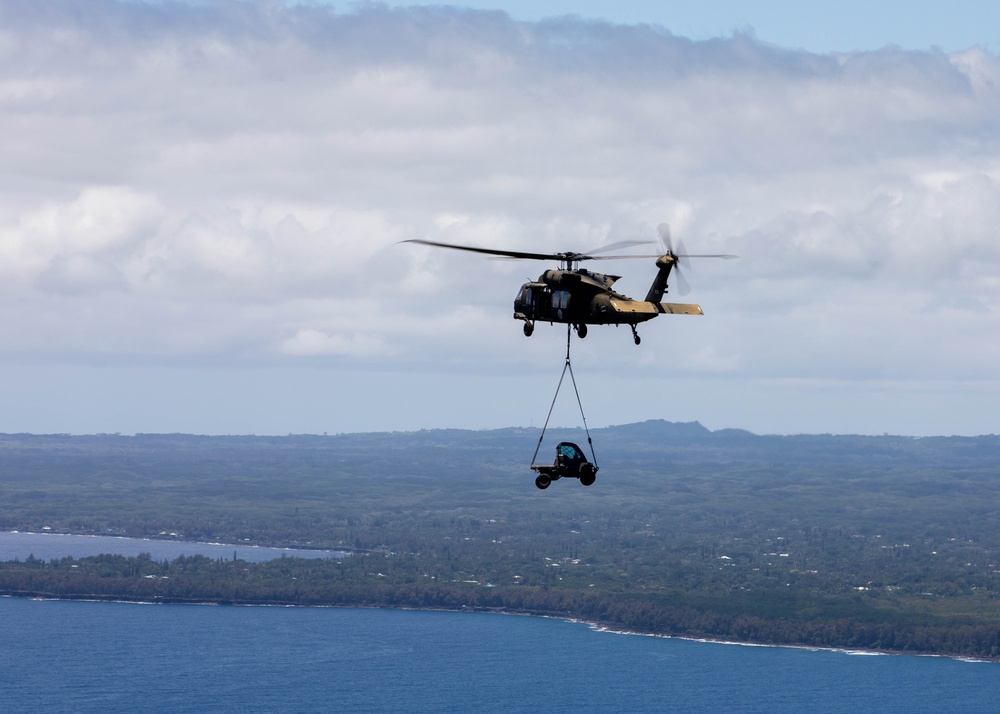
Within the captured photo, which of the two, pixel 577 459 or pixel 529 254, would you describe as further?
pixel 577 459

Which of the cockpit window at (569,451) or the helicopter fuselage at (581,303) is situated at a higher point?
the helicopter fuselage at (581,303)

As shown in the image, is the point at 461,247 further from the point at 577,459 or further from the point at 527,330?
the point at 577,459

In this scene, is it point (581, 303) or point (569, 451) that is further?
point (569, 451)

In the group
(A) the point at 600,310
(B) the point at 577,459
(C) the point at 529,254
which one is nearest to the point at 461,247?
(C) the point at 529,254

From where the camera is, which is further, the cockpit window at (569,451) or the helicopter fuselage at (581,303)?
the cockpit window at (569,451)

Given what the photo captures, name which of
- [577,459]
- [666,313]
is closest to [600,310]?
[666,313]

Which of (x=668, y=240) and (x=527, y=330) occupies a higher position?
(x=668, y=240)

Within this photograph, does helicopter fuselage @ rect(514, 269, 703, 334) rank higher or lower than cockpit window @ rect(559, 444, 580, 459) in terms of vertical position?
higher

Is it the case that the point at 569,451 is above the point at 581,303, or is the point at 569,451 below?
below

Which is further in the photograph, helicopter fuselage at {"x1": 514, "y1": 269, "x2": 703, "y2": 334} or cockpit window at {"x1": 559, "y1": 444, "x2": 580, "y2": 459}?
cockpit window at {"x1": 559, "y1": 444, "x2": 580, "y2": 459}

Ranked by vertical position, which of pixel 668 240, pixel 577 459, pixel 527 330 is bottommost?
pixel 577 459
